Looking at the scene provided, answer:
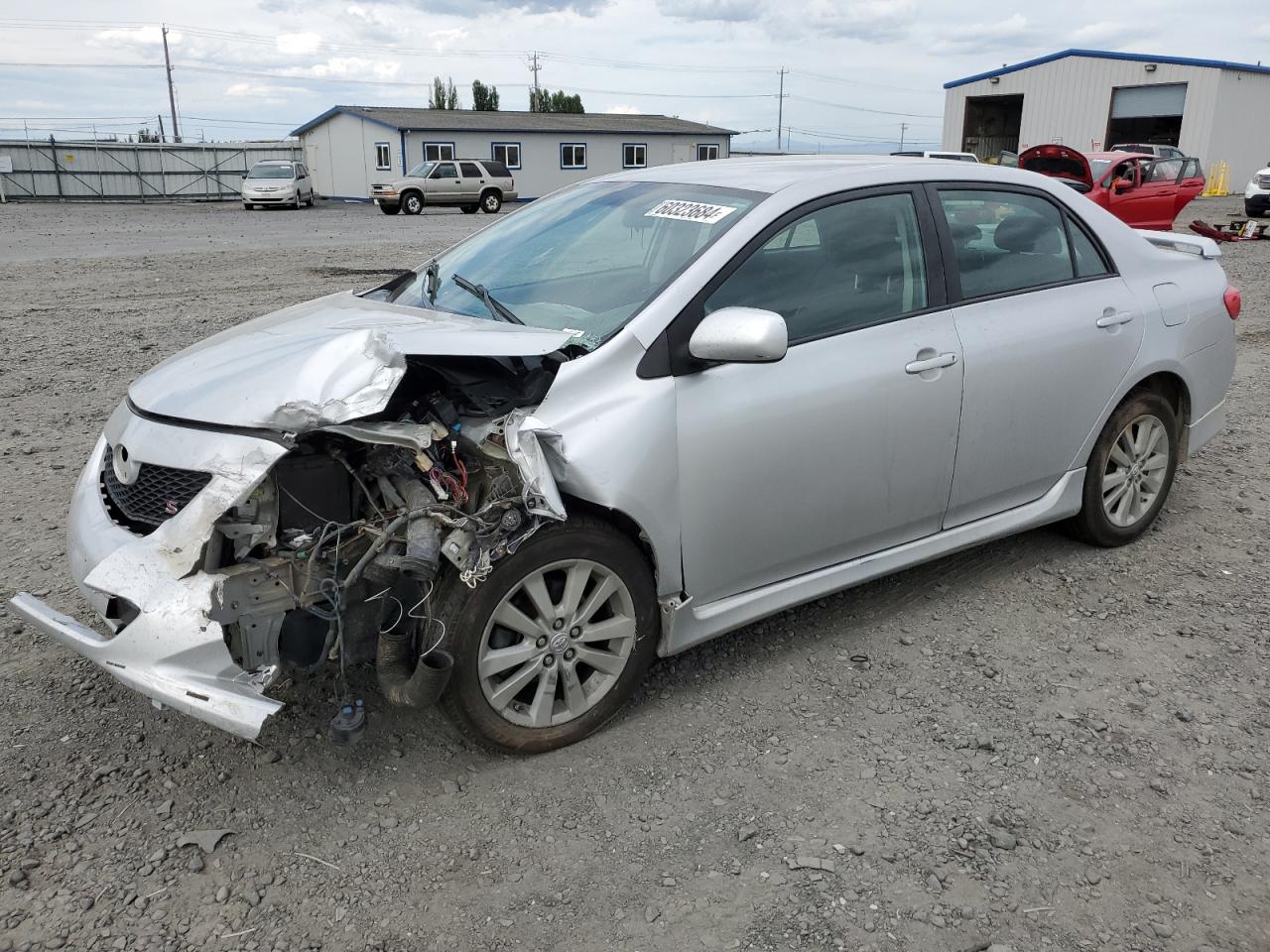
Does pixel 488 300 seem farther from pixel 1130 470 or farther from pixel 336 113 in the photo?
pixel 336 113

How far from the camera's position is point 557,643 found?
9.87 feet

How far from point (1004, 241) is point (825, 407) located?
1.30m

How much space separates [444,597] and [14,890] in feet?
4.20

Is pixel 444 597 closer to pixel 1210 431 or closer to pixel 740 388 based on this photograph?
pixel 740 388

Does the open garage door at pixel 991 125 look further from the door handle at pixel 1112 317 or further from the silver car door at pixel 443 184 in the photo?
the door handle at pixel 1112 317

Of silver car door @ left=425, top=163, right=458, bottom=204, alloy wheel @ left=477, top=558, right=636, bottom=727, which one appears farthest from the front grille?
silver car door @ left=425, top=163, right=458, bottom=204

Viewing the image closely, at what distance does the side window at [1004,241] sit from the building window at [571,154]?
41.7 metres

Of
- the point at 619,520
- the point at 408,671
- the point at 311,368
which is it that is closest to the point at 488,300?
the point at 311,368

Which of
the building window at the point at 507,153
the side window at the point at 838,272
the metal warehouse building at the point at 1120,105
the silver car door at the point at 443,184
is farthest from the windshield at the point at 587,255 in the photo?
the building window at the point at 507,153

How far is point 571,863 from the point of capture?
2688mm

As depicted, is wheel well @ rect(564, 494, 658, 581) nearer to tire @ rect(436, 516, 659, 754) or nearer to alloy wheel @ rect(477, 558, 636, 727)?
tire @ rect(436, 516, 659, 754)

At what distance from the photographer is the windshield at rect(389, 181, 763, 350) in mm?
3328

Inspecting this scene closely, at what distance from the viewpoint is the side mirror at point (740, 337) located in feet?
9.76

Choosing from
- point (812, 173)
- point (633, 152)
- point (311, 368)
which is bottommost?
point (311, 368)
